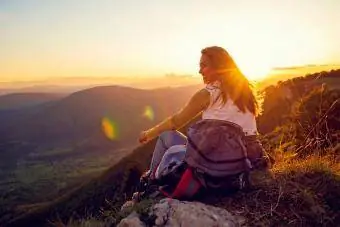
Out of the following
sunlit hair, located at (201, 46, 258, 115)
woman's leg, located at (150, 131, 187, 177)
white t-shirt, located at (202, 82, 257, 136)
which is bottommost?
woman's leg, located at (150, 131, 187, 177)

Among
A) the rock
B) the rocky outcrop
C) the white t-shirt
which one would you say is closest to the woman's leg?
the white t-shirt

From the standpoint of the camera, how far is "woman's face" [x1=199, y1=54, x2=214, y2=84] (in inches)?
216

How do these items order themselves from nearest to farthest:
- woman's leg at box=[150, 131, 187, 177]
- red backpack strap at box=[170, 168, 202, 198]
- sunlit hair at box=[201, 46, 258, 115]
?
red backpack strap at box=[170, 168, 202, 198] → sunlit hair at box=[201, 46, 258, 115] → woman's leg at box=[150, 131, 187, 177]

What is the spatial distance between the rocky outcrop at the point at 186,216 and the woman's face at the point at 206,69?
1538 millimetres

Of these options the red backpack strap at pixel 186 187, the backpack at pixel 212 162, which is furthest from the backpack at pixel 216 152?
the red backpack strap at pixel 186 187

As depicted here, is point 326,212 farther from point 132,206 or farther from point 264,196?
point 132,206

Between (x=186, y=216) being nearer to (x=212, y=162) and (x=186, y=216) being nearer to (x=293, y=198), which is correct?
(x=212, y=162)

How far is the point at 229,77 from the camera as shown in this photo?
5.48m

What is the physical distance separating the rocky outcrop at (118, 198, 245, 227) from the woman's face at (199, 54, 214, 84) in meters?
1.54

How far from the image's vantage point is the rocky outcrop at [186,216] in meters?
4.76

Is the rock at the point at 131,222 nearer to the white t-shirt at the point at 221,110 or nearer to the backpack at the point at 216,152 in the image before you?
the backpack at the point at 216,152

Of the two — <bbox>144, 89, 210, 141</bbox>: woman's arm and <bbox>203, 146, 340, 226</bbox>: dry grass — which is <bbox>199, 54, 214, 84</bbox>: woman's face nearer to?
<bbox>144, 89, 210, 141</bbox>: woman's arm

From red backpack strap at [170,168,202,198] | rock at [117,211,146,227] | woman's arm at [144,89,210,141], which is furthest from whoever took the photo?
woman's arm at [144,89,210,141]

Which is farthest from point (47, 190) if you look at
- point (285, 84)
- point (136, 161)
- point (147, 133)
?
point (147, 133)
